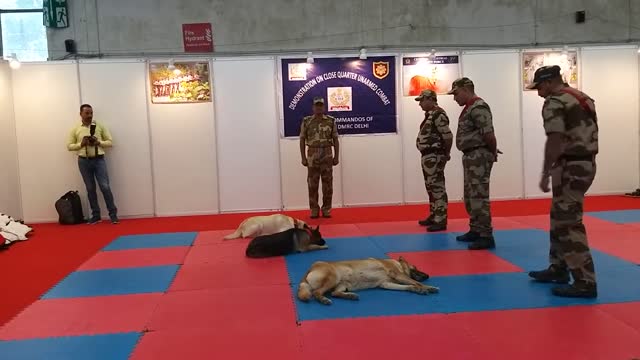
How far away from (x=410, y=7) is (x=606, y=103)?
173 inches

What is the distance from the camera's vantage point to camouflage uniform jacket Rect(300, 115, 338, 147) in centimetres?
1005

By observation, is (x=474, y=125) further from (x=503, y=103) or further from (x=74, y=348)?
(x=503, y=103)

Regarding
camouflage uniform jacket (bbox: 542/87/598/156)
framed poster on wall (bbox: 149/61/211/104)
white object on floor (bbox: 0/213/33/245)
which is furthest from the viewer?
framed poster on wall (bbox: 149/61/211/104)

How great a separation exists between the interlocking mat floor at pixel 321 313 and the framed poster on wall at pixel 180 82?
173 inches

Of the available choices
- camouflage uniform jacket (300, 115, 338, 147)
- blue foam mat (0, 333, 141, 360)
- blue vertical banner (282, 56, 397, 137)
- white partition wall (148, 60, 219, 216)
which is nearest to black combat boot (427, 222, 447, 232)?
camouflage uniform jacket (300, 115, 338, 147)

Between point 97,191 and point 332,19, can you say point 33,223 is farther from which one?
point 332,19

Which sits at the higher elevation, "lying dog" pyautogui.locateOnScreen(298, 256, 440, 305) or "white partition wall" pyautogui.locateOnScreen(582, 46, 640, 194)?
"white partition wall" pyautogui.locateOnScreen(582, 46, 640, 194)

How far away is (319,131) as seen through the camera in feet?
33.0

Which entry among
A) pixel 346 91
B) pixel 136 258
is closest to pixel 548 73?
pixel 136 258

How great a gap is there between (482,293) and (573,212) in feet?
3.38

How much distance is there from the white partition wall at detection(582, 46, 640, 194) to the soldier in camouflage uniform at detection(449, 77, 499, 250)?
596 centimetres

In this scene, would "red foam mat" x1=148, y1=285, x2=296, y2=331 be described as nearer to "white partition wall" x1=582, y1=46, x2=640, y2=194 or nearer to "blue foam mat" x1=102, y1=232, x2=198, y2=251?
"blue foam mat" x1=102, y1=232, x2=198, y2=251

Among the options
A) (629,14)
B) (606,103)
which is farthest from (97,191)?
(629,14)

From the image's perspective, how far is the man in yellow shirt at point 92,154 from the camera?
1005 centimetres
